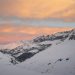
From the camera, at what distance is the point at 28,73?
52031mm

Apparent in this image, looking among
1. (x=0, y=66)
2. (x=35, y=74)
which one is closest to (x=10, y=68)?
(x=0, y=66)

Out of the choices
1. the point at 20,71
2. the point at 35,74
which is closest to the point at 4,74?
the point at 20,71

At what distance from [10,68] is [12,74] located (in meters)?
3.22

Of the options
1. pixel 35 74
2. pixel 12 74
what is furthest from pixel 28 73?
pixel 12 74

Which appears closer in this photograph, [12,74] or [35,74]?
[12,74]

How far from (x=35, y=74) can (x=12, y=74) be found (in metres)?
7.02

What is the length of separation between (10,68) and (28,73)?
449 centimetres

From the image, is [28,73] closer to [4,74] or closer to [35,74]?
[35,74]

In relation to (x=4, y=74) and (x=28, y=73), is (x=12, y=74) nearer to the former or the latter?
(x=4, y=74)

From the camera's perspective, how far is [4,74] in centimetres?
4603

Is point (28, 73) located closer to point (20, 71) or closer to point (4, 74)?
point (20, 71)

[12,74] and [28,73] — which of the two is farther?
[28,73]

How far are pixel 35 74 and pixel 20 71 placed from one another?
3775 millimetres

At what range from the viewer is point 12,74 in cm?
4750
